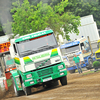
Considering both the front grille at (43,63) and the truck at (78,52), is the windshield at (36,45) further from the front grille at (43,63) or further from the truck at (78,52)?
the truck at (78,52)

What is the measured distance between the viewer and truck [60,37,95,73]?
74.3 feet

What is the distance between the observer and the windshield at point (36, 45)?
11.3m

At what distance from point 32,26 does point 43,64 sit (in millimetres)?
13009

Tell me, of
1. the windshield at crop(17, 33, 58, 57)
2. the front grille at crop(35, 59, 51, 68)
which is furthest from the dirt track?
the windshield at crop(17, 33, 58, 57)

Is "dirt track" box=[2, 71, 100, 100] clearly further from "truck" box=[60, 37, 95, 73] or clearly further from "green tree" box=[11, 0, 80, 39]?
"green tree" box=[11, 0, 80, 39]

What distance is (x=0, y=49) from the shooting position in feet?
49.1

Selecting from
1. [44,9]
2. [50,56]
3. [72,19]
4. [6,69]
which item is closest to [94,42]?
[72,19]

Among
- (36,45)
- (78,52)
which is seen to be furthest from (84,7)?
(36,45)

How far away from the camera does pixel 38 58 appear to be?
11258 millimetres

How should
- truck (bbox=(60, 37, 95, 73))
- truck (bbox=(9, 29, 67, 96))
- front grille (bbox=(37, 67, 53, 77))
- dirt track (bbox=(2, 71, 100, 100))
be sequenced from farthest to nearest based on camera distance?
truck (bbox=(60, 37, 95, 73))
front grille (bbox=(37, 67, 53, 77))
truck (bbox=(9, 29, 67, 96))
dirt track (bbox=(2, 71, 100, 100))

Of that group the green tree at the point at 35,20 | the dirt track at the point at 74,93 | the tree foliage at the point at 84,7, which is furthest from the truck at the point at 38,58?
the tree foliage at the point at 84,7

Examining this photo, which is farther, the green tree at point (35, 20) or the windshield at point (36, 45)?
the green tree at point (35, 20)

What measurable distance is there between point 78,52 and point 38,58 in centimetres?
1196

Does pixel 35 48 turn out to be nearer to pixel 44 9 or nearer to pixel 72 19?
pixel 44 9
